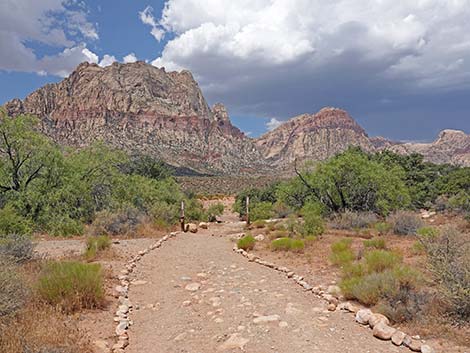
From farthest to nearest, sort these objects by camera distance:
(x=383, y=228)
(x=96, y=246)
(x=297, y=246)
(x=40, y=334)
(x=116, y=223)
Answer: (x=116, y=223)
(x=383, y=228)
(x=297, y=246)
(x=96, y=246)
(x=40, y=334)

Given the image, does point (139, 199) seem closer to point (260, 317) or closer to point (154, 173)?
point (154, 173)

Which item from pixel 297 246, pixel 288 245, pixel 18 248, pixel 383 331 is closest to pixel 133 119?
pixel 288 245

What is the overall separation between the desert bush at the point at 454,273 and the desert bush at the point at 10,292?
683 cm

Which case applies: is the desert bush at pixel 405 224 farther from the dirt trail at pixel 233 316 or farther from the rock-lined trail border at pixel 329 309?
the dirt trail at pixel 233 316

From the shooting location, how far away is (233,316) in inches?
281

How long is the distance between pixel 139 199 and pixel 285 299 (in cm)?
1876

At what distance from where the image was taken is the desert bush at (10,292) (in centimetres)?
605

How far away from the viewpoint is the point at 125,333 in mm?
6551

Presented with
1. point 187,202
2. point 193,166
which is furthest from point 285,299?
point 193,166

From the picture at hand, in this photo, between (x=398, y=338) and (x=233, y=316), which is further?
(x=233, y=316)

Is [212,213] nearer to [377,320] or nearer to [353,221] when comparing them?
[353,221]

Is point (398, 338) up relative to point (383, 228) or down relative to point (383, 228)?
down

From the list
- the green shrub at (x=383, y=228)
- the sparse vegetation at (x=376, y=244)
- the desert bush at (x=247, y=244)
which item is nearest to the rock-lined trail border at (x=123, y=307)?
the desert bush at (x=247, y=244)

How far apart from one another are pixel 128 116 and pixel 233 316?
16781 cm
